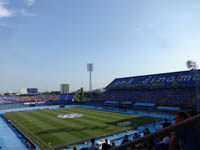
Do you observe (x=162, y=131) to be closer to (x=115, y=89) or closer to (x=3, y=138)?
(x=3, y=138)

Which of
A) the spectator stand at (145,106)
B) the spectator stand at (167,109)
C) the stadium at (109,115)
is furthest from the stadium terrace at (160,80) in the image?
the spectator stand at (167,109)

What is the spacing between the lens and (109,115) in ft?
118

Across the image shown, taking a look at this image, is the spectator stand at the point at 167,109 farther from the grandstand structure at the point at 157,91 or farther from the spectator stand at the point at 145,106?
the spectator stand at the point at 145,106

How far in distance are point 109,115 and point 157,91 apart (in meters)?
19.4

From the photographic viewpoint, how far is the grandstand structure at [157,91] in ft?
130

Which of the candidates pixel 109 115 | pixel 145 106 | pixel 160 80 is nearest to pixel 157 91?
pixel 160 80

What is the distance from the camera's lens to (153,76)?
54.1 meters

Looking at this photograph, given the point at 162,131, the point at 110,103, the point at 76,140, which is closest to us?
the point at 162,131

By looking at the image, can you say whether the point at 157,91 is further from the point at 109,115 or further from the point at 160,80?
the point at 109,115

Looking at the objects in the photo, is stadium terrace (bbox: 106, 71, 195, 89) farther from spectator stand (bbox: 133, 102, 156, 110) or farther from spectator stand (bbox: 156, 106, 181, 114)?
spectator stand (bbox: 156, 106, 181, 114)

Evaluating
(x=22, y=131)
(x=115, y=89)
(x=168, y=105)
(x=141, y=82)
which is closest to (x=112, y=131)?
(x=22, y=131)

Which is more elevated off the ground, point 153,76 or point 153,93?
point 153,76

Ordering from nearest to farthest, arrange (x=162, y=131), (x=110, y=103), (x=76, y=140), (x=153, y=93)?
(x=162, y=131) → (x=76, y=140) → (x=153, y=93) → (x=110, y=103)

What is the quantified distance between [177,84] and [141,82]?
13.1 meters
